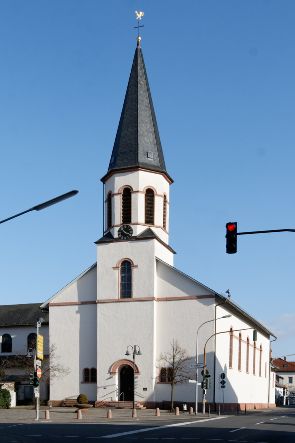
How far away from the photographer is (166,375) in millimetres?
54781

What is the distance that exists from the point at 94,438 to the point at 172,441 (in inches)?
108

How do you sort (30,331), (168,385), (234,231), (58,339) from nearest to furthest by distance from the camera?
(234,231) < (168,385) < (58,339) < (30,331)

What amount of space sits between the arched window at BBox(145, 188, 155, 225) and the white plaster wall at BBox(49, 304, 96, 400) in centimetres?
841

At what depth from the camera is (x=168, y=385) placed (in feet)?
178

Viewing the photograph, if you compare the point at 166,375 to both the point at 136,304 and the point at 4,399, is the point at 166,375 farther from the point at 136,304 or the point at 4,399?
the point at 4,399

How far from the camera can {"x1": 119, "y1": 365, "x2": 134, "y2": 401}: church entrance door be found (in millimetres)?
55656

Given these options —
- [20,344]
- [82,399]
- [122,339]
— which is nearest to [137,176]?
[122,339]

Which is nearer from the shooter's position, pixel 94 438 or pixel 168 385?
pixel 94 438

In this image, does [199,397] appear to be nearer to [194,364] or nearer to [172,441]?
[194,364]

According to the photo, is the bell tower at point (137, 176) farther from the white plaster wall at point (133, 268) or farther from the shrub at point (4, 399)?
the shrub at point (4, 399)

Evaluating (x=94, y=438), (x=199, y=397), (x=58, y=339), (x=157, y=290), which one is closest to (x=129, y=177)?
(x=157, y=290)

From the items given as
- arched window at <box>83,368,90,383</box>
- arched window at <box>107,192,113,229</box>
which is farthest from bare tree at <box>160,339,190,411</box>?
arched window at <box>107,192,113,229</box>

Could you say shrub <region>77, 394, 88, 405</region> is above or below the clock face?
below

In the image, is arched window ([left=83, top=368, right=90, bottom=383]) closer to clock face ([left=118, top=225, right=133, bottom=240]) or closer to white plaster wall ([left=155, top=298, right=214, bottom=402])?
white plaster wall ([left=155, top=298, right=214, bottom=402])
